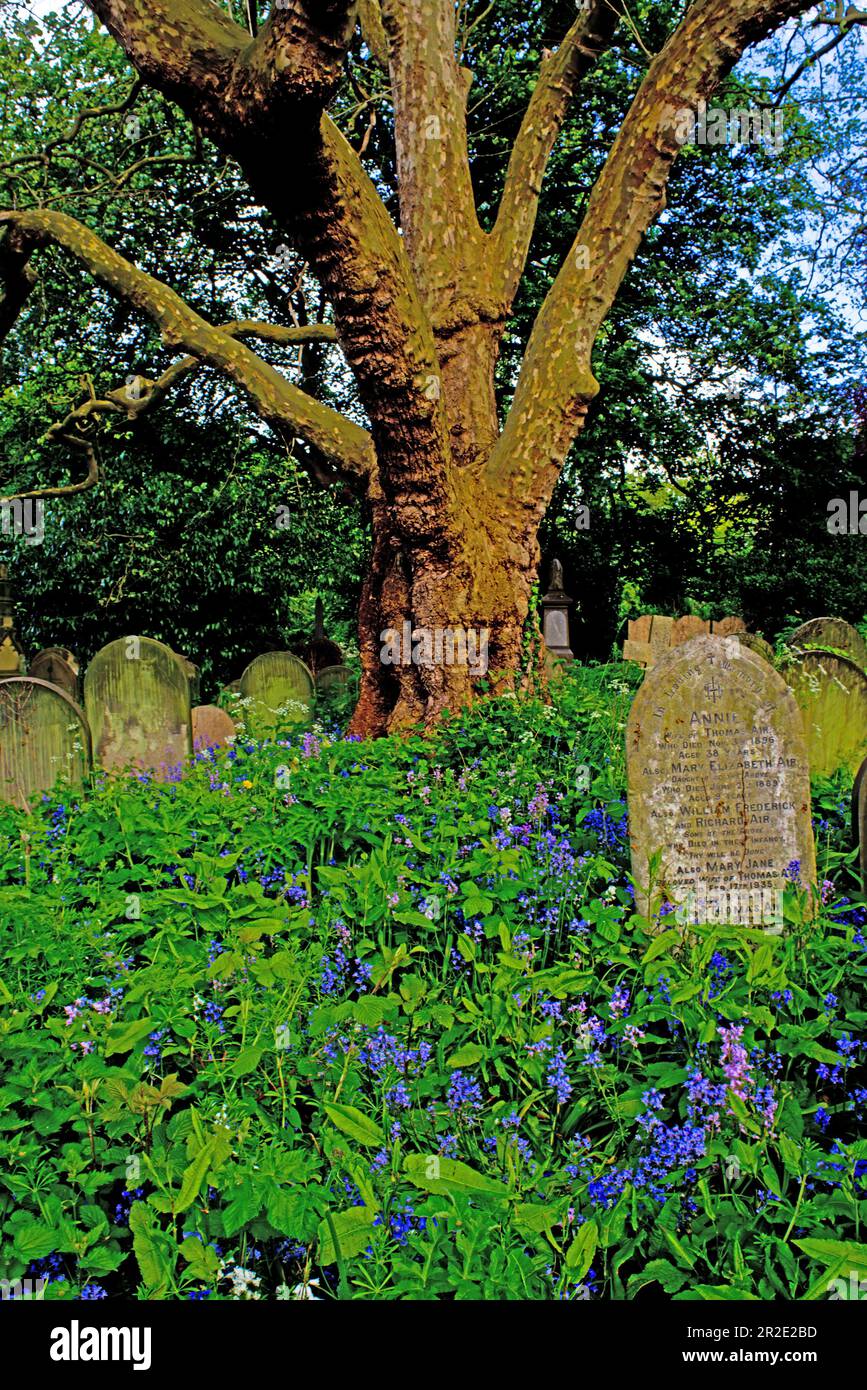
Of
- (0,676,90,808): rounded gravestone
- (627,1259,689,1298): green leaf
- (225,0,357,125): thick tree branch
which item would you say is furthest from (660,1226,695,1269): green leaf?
(0,676,90,808): rounded gravestone

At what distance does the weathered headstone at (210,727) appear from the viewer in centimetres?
739

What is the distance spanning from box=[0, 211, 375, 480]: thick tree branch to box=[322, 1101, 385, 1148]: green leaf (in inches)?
208

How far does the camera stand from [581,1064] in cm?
286

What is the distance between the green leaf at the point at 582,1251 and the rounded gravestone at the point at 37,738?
172 inches

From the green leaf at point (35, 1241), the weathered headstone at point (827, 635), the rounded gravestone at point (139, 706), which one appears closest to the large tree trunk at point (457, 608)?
the rounded gravestone at point (139, 706)

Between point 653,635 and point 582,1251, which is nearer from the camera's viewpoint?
point 582,1251

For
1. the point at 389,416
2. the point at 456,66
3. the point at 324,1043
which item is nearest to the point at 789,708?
the point at 324,1043

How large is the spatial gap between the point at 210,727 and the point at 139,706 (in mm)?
1167

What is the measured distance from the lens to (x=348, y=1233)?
219 cm

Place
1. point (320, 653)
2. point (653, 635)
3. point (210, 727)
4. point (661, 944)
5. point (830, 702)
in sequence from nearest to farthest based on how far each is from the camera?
1. point (661, 944)
2. point (830, 702)
3. point (210, 727)
4. point (653, 635)
5. point (320, 653)

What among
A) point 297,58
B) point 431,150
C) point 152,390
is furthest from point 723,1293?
point 152,390

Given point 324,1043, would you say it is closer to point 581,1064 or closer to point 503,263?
point 581,1064

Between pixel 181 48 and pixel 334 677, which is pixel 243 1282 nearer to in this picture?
pixel 181 48

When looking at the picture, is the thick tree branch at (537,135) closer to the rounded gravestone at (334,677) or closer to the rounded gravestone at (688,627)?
the rounded gravestone at (688,627)
